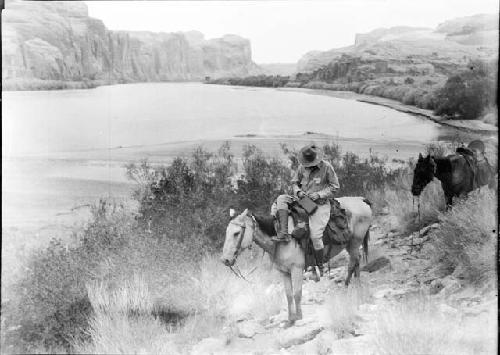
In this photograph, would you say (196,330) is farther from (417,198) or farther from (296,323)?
(417,198)

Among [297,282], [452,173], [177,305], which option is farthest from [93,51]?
[452,173]

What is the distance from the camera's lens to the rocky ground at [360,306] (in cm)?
500

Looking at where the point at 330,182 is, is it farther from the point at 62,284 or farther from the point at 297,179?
the point at 62,284

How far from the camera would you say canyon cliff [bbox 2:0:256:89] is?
19.5 feet

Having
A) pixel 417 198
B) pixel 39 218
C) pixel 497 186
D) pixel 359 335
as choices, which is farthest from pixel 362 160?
pixel 39 218

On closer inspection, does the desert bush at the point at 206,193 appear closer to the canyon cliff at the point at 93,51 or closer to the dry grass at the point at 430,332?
the canyon cliff at the point at 93,51

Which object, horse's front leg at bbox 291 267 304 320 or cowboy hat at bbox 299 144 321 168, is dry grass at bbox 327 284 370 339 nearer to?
horse's front leg at bbox 291 267 304 320

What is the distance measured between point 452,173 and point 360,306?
5.83 feet

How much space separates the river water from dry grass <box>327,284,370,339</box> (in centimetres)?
162

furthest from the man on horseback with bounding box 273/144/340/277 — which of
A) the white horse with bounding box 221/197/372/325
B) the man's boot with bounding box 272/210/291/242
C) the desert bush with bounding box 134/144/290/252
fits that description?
the desert bush with bounding box 134/144/290/252

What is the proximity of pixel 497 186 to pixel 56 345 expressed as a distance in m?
4.90

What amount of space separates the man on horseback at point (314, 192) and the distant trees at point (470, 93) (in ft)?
5.57

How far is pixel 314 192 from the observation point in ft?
17.3

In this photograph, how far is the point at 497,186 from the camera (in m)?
5.66
